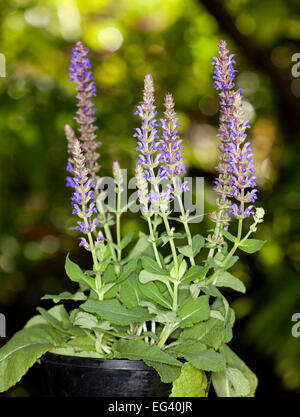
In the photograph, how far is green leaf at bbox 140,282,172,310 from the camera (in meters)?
0.57

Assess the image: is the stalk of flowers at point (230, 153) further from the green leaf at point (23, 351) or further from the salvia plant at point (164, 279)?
the green leaf at point (23, 351)

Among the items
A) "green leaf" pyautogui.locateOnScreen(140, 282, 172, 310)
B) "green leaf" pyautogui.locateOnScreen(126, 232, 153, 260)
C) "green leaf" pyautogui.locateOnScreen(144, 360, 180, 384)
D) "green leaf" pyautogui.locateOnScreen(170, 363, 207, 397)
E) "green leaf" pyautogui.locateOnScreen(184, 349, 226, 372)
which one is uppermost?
"green leaf" pyautogui.locateOnScreen(126, 232, 153, 260)

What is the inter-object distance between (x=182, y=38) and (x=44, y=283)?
3.33 feet

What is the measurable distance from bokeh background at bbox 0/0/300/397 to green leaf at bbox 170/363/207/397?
0.92 m

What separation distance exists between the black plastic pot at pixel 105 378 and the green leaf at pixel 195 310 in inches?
2.6

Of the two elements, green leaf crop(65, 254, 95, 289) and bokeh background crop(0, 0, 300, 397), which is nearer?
green leaf crop(65, 254, 95, 289)

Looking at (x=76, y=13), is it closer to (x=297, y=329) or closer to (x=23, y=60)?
(x=23, y=60)

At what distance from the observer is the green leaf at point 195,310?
56 centimetres

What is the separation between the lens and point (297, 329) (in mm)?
1464

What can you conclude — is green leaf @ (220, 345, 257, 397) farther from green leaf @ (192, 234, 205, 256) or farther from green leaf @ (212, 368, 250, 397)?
green leaf @ (192, 234, 205, 256)

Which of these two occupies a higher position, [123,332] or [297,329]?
[123,332]

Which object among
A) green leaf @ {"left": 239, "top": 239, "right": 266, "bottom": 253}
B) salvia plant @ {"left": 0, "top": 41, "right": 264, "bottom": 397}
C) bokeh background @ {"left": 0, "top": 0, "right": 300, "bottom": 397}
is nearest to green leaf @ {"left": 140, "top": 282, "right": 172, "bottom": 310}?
salvia plant @ {"left": 0, "top": 41, "right": 264, "bottom": 397}

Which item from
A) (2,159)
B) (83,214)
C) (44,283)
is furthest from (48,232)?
(83,214)

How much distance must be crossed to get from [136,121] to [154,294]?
1161mm
